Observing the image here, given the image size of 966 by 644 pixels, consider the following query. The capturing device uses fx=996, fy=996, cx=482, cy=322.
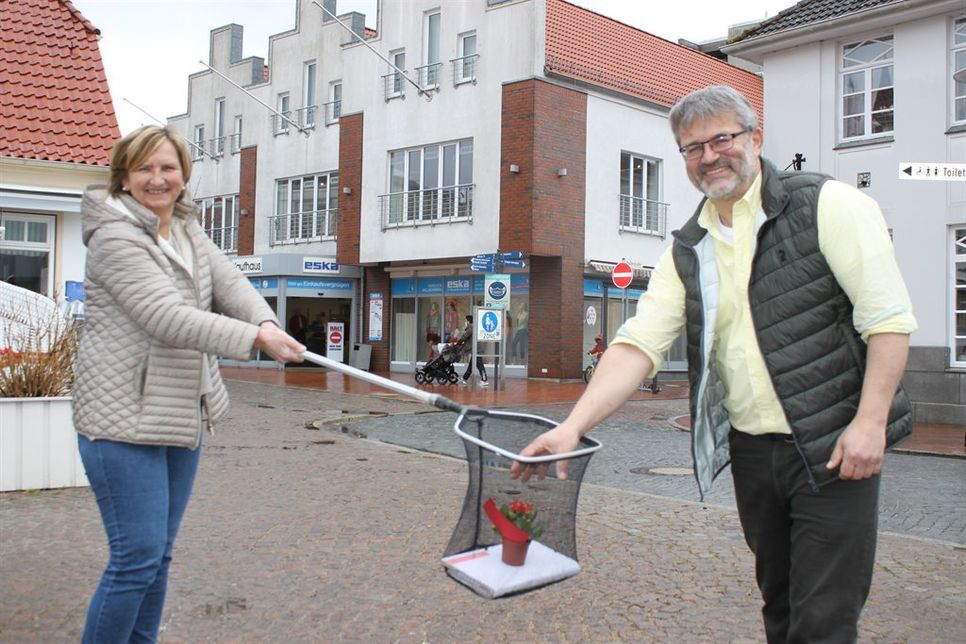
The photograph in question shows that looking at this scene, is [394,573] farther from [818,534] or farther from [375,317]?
[375,317]

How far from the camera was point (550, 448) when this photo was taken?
2.64 metres

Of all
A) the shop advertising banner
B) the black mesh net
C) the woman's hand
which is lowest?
the black mesh net

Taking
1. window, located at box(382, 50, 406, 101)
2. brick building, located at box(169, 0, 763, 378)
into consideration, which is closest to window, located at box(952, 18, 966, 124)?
brick building, located at box(169, 0, 763, 378)

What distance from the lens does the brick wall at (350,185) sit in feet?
104

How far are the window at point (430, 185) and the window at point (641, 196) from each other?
15.0 ft

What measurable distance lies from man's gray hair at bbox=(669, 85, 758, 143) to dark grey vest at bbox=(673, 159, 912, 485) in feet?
0.74

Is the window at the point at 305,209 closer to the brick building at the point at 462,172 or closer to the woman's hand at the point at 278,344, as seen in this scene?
the brick building at the point at 462,172

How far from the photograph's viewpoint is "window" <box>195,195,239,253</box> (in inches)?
1467

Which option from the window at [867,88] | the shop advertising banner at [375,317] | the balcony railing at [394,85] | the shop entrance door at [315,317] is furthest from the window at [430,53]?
the window at [867,88]

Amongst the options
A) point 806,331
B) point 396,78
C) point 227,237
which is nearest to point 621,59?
point 396,78

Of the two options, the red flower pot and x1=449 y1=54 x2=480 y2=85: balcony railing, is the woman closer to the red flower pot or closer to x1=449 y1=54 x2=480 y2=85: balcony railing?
the red flower pot

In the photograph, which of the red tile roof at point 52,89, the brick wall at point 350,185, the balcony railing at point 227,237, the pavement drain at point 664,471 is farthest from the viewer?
the balcony railing at point 227,237

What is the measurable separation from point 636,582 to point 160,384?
3216mm

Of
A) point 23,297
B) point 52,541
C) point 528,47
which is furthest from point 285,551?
point 528,47
